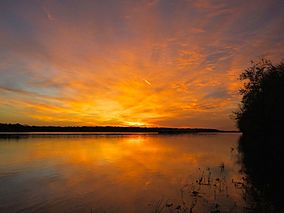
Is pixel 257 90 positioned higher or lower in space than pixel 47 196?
higher

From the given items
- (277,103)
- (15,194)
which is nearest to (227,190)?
(15,194)

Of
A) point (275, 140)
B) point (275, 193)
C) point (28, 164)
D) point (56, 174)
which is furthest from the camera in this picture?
point (275, 140)

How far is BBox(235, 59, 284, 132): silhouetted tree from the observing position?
40.0 metres

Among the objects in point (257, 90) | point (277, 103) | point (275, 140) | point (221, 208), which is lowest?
point (221, 208)

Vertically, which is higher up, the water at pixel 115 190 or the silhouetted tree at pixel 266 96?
the silhouetted tree at pixel 266 96

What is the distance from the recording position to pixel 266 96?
44.1 meters

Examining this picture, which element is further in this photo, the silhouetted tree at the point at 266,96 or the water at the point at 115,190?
the silhouetted tree at the point at 266,96

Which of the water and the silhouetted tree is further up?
the silhouetted tree

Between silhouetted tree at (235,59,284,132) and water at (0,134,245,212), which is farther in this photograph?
silhouetted tree at (235,59,284,132)

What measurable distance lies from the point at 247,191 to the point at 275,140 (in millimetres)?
30092

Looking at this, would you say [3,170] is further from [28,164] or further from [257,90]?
[257,90]

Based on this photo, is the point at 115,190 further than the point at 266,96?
No

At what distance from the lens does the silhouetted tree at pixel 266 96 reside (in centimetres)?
3998

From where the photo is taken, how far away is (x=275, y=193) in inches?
715
